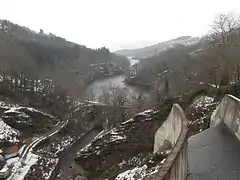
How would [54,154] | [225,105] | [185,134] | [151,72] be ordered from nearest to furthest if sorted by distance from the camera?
[185,134] → [225,105] → [54,154] → [151,72]

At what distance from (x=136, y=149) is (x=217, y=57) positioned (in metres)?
22.1

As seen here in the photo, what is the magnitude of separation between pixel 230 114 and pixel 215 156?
348 centimetres

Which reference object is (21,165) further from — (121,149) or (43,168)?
(121,149)

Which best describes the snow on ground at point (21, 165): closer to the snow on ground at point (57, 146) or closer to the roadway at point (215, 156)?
the snow on ground at point (57, 146)

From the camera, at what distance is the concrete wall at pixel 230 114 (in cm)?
1386

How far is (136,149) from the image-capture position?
3253 cm

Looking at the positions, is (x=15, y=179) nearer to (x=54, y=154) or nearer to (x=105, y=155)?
(x=54, y=154)

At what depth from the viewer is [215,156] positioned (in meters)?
12.1

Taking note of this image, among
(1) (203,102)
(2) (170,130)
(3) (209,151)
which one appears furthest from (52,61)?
(3) (209,151)

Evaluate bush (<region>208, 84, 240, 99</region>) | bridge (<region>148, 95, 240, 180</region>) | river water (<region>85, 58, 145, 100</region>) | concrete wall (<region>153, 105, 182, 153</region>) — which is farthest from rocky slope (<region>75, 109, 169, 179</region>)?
river water (<region>85, 58, 145, 100</region>)

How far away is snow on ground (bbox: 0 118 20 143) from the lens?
57844 mm

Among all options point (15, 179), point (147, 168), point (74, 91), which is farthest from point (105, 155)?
point (74, 91)

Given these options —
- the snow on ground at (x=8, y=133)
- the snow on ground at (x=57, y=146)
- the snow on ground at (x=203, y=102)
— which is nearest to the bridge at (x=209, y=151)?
the snow on ground at (x=203, y=102)

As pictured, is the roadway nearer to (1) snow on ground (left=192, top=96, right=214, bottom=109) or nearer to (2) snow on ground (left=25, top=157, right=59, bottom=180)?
(1) snow on ground (left=192, top=96, right=214, bottom=109)
